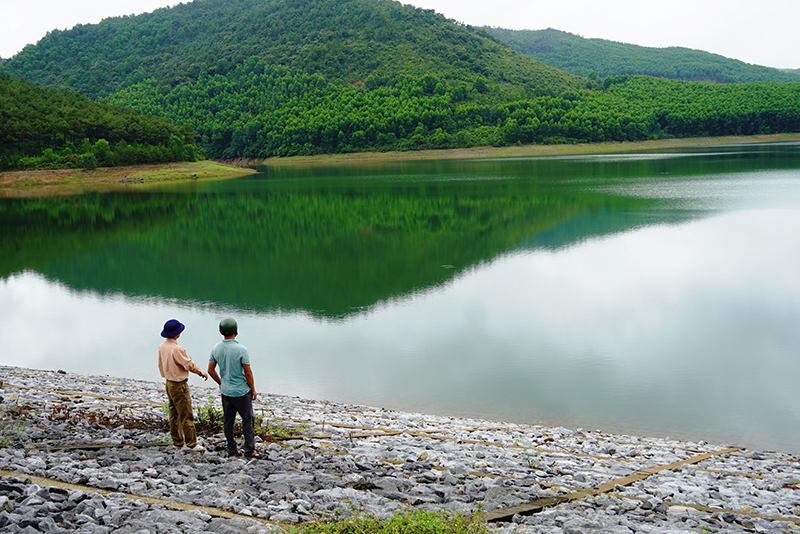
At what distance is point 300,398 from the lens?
433 inches

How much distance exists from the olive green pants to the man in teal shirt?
45 cm

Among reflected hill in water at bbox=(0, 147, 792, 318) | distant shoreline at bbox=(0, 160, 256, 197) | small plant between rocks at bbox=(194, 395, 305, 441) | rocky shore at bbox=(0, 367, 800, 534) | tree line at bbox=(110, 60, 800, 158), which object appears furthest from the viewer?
tree line at bbox=(110, 60, 800, 158)

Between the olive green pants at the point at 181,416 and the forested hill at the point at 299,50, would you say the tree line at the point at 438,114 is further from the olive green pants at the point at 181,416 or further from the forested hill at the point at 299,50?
the olive green pants at the point at 181,416

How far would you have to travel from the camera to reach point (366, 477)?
629 centimetres

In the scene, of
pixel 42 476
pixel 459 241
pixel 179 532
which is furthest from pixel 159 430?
pixel 459 241

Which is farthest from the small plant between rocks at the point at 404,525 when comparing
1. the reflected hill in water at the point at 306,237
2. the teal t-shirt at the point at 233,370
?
the reflected hill in water at the point at 306,237

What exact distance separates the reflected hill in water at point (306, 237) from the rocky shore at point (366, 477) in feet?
29.0

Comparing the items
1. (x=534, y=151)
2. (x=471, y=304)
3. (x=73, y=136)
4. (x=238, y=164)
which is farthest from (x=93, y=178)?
(x=471, y=304)

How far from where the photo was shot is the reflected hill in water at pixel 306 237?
2028 cm

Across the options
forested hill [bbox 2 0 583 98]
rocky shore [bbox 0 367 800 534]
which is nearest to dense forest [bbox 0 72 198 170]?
forested hill [bbox 2 0 583 98]

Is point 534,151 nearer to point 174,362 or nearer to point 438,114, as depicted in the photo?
point 438,114

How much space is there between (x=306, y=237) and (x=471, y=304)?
49.1ft

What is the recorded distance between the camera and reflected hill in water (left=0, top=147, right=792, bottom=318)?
2028cm

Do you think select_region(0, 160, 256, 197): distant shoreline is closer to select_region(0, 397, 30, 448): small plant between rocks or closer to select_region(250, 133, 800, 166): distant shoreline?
select_region(250, 133, 800, 166): distant shoreline
